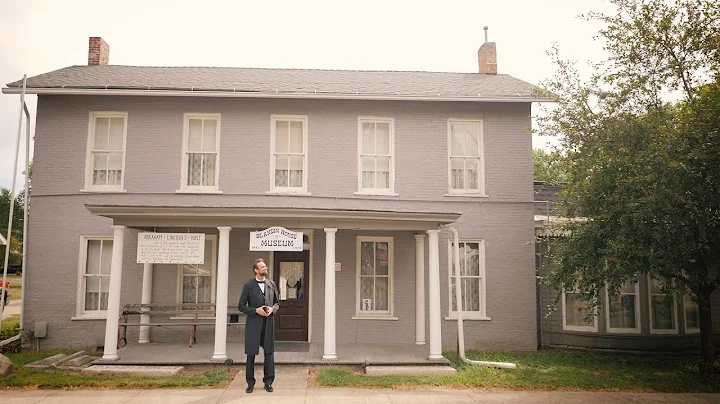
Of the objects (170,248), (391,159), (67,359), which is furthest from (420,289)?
(67,359)

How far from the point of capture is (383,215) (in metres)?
10.4

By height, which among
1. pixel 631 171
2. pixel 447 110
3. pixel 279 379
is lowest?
pixel 279 379

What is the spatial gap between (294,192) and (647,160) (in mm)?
7784

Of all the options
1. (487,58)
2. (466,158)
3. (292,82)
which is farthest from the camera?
(487,58)

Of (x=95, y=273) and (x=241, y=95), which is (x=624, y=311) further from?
(x=95, y=273)

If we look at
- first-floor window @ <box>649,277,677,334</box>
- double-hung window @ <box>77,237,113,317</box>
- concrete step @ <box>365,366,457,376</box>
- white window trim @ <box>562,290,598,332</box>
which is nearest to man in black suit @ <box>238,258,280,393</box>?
concrete step @ <box>365,366,457,376</box>

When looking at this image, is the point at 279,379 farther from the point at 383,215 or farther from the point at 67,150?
the point at 67,150

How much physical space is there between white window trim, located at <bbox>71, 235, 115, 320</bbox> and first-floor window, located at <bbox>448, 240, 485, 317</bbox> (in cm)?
860

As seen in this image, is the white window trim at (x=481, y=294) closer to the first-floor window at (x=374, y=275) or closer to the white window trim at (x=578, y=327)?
the first-floor window at (x=374, y=275)

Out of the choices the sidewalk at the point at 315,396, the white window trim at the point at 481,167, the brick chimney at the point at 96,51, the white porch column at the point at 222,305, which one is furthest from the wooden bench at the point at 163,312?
the brick chimney at the point at 96,51

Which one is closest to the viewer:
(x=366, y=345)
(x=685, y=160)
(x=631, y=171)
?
(x=685, y=160)

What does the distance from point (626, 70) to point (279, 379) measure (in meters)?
9.38

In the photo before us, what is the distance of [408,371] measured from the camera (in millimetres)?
9609

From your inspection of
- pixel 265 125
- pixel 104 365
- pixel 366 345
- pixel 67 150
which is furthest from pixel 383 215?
pixel 67 150
